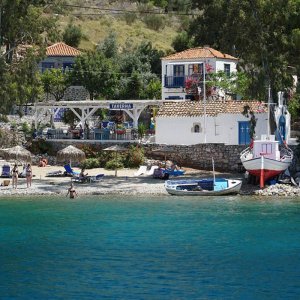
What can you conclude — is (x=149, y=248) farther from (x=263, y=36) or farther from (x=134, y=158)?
(x=134, y=158)

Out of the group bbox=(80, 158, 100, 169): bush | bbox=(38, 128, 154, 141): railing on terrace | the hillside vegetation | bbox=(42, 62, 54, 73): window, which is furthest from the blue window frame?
bbox=(80, 158, 100, 169): bush

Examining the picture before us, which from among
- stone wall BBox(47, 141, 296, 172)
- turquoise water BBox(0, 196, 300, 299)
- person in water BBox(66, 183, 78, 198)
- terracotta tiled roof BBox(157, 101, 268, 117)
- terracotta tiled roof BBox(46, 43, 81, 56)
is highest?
terracotta tiled roof BBox(46, 43, 81, 56)

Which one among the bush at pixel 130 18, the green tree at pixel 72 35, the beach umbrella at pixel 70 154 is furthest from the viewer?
the bush at pixel 130 18

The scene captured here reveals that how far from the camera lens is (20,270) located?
37062mm

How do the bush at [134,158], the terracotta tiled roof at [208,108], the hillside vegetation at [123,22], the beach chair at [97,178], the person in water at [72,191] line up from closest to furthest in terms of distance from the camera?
the person in water at [72,191] < the beach chair at [97,178] < the bush at [134,158] < the terracotta tiled roof at [208,108] < the hillside vegetation at [123,22]

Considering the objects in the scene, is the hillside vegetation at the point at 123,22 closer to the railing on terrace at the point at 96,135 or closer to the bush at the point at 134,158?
the railing on terrace at the point at 96,135

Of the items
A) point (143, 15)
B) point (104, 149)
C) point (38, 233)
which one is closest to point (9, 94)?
point (104, 149)

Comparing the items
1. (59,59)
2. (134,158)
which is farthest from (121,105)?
(59,59)

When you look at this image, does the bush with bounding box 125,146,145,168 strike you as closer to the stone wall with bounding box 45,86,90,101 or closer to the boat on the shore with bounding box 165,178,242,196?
the boat on the shore with bounding box 165,178,242,196

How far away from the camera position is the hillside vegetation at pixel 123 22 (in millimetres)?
113812

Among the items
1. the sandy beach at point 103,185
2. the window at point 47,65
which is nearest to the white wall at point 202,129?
the sandy beach at point 103,185

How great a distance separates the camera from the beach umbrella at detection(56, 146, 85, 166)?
65188 millimetres

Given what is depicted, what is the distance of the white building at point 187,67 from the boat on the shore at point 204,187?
2142 centimetres

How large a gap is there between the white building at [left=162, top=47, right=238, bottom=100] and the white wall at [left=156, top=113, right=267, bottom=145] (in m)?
10.3
